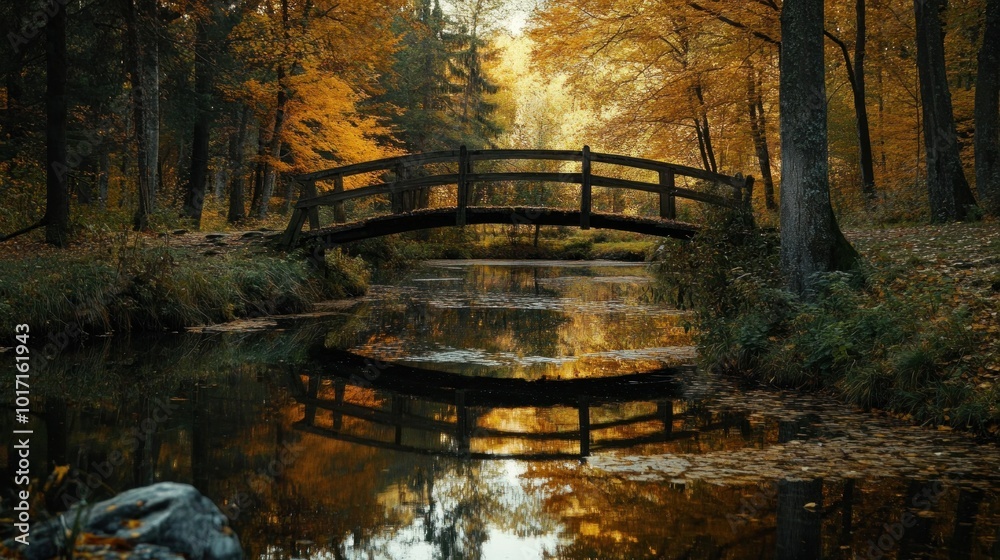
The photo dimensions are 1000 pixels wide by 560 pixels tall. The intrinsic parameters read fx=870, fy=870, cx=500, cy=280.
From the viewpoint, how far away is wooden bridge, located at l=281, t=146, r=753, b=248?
13.7m

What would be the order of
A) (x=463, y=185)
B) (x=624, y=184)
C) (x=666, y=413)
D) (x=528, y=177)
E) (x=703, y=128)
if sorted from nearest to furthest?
(x=666, y=413), (x=624, y=184), (x=528, y=177), (x=463, y=185), (x=703, y=128)

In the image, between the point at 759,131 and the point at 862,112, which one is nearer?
the point at 862,112

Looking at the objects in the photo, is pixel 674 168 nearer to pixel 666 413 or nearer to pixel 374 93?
pixel 666 413

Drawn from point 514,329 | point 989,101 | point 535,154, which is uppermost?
point 989,101

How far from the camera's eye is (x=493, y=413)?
26.2 ft

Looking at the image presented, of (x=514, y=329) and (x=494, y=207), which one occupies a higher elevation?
(x=494, y=207)

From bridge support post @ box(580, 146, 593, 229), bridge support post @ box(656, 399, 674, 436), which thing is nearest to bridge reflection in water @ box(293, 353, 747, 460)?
bridge support post @ box(656, 399, 674, 436)

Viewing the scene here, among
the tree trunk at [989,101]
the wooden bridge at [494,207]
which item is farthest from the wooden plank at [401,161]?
the tree trunk at [989,101]

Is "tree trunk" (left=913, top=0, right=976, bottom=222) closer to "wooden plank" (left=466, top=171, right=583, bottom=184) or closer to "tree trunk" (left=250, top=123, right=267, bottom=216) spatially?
"wooden plank" (left=466, top=171, right=583, bottom=184)

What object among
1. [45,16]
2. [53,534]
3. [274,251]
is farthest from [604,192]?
[53,534]

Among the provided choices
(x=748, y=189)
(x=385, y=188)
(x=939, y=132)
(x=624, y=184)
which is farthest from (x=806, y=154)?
(x=385, y=188)

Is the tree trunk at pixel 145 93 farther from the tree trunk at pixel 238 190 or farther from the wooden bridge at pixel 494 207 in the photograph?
the tree trunk at pixel 238 190

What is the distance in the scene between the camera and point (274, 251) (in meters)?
15.9

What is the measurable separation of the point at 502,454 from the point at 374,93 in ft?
94.7
